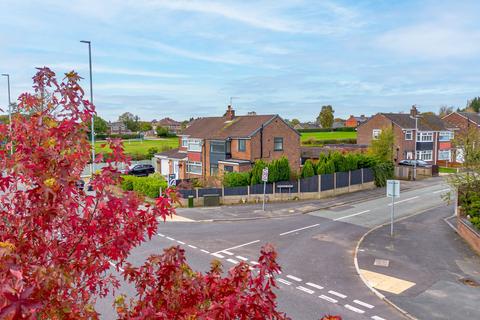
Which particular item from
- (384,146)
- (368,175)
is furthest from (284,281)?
(384,146)

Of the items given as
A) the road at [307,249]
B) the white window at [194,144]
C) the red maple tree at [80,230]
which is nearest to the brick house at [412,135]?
the road at [307,249]

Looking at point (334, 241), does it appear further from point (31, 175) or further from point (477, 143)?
point (31, 175)

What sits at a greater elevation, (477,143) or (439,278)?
(477,143)

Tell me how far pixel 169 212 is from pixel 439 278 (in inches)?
489

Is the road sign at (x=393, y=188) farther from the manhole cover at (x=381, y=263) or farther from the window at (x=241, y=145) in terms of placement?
the window at (x=241, y=145)

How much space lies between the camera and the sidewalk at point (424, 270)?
37.6ft

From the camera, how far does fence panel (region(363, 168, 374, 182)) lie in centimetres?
3450

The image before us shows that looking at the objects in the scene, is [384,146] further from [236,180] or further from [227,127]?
[236,180]

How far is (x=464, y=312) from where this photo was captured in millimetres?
10992

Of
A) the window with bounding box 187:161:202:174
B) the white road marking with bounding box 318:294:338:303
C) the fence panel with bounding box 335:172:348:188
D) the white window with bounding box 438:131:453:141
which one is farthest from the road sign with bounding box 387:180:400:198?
the white window with bounding box 438:131:453:141

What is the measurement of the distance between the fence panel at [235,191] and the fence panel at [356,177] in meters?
10.6

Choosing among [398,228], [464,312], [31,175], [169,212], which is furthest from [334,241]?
[31,175]

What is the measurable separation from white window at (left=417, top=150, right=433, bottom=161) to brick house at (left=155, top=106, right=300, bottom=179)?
2498 centimetres

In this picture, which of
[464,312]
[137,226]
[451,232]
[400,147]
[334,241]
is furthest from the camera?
[400,147]
